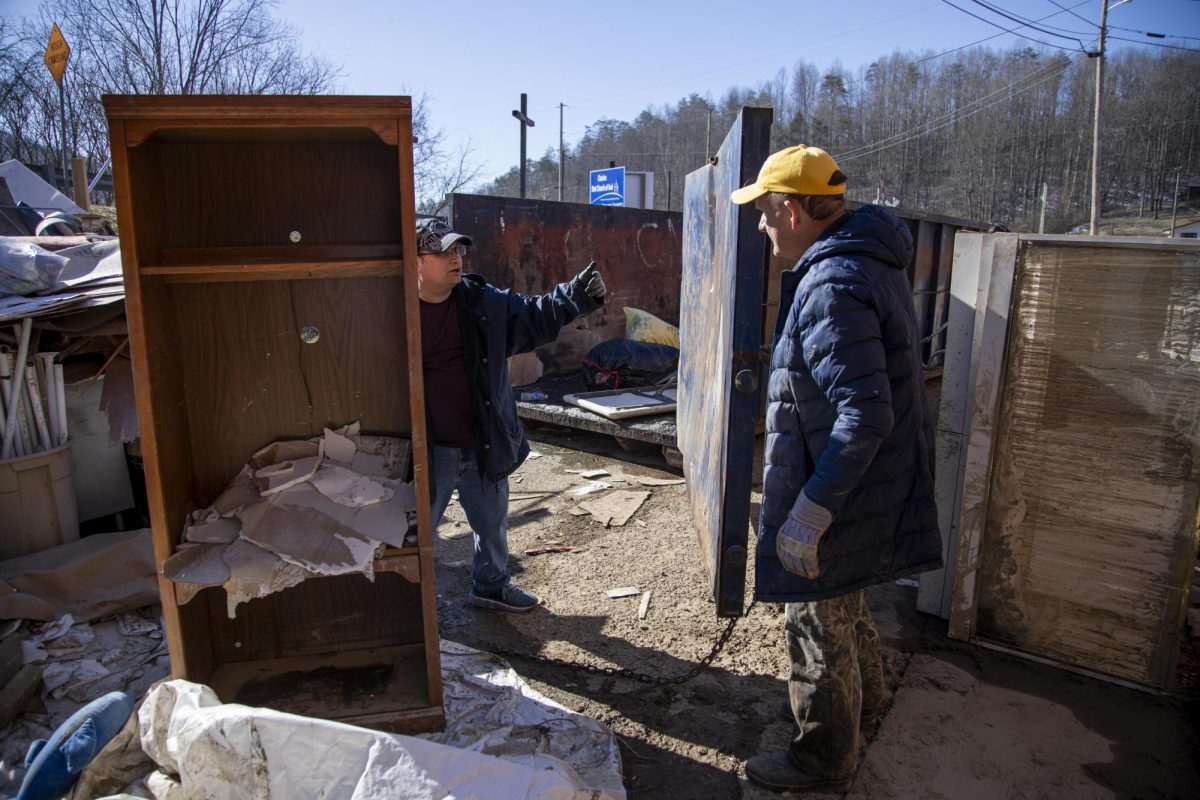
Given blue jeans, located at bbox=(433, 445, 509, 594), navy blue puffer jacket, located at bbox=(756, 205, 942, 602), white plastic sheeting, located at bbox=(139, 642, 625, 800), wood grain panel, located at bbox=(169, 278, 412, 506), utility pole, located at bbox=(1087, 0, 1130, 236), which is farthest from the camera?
utility pole, located at bbox=(1087, 0, 1130, 236)

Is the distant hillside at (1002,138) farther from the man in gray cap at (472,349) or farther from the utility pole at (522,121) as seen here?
the man in gray cap at (472,349)

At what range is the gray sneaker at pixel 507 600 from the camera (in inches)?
137

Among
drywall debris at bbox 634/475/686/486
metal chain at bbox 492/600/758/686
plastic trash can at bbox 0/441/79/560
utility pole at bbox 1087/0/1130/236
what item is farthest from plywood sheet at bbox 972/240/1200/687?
utility pole at bbox 1087/0/1130/236

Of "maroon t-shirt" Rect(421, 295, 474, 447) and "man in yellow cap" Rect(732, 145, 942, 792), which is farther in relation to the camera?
"maroon t-shirt" Rect(421, 295, 474, 447)

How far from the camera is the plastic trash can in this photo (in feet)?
10.4

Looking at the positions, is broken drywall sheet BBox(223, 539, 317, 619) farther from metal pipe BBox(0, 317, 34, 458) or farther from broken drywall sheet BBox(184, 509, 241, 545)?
metal pipe BBox(0, 317, 34, 458)

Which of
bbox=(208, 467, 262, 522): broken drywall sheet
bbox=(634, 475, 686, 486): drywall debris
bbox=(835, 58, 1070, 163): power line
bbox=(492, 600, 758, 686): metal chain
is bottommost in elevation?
bbox=(492, 600, 758, 686): metal chain

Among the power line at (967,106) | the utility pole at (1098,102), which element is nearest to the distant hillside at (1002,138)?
the power line at (967,106)

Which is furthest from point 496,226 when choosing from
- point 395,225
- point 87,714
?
point 87,714

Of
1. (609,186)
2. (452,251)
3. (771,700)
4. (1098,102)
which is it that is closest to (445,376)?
(452,251)

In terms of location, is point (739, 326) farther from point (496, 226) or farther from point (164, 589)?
point (496, 226)

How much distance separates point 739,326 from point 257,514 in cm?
181

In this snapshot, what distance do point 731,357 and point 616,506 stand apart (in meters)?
2.32

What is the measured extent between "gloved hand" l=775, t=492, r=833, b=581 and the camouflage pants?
220 millimetres
